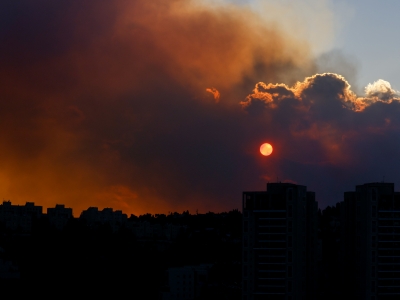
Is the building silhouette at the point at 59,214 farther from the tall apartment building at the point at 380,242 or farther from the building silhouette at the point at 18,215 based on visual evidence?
the tall apartment building at the point at 380,242

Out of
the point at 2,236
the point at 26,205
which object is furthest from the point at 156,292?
the point at 26,205

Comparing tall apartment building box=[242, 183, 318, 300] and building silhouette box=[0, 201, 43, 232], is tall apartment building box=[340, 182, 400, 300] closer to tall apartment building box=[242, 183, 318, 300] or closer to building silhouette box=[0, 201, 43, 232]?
tall apartment building box=[242, 183, 318, 300]

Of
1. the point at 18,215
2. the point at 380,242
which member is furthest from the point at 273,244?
the point at 18,215

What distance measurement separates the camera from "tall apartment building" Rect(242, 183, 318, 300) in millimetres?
40750

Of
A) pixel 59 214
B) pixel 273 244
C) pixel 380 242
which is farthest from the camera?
pixel 59 214

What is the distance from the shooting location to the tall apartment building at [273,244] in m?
40.8

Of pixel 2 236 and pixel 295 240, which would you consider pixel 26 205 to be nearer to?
pixel 2 236

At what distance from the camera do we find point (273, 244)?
4094cm

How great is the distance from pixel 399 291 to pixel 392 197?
4749mm

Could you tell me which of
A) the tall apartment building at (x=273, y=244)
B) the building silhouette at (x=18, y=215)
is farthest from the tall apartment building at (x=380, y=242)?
the building silhouette at (x=18, y=215)

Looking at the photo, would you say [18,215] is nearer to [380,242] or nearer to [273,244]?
[273,244]

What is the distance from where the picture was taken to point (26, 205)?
96562mm

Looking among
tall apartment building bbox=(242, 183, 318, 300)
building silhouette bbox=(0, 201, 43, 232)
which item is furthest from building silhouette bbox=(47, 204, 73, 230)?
tall apartment building bbox=(242, 183, 318, 300)

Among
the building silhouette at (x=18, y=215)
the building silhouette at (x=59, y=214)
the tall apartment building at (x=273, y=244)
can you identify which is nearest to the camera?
the tall apartment building at (x=273, y=244)
